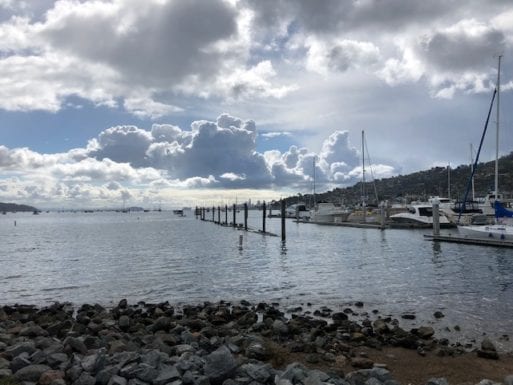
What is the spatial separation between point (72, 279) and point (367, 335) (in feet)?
66.2

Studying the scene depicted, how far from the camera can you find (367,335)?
1341cm

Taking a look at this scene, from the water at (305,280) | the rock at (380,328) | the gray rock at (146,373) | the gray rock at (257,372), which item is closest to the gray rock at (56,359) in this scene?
the gray rock at (146,373)

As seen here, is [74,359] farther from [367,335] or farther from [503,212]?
[503,212]

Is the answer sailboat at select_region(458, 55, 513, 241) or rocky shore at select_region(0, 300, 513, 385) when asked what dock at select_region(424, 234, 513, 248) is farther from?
rocky shore at select_region(0, 300, 513, 385)

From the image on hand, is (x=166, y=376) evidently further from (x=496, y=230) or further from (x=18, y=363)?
(x=496, y=230)

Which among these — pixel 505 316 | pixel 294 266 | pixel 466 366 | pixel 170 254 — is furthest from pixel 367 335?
pixel 170 254

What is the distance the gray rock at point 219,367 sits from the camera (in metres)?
8.32

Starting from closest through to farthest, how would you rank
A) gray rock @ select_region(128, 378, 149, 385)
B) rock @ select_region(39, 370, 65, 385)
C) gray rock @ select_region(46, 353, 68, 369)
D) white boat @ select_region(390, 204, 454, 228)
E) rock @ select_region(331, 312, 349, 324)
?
gray rock @ select_region(128, 378, 149, 385) → rock @ select_region(39, 370, 65, 385) → gray rock @ select_region(46, 353, 68, 369) → rock @ select_region(331, 312, 349, 324) → white boat @ select_region(390, 204, 454, 228)

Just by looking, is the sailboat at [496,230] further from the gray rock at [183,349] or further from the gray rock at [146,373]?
the gray rock at [146,373]

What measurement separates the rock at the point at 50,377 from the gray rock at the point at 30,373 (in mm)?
181

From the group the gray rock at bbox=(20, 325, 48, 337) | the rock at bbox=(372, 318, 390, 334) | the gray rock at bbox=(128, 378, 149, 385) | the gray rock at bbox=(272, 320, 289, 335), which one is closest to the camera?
the gray rock at bbox=(128, 378, 149, 385)

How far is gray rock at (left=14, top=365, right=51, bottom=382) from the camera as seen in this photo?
8.27 m

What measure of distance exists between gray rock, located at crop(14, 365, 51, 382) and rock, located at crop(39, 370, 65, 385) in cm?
18

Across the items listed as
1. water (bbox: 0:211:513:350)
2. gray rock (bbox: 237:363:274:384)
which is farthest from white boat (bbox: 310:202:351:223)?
gray rock (bbox: 237:363:274:384)
